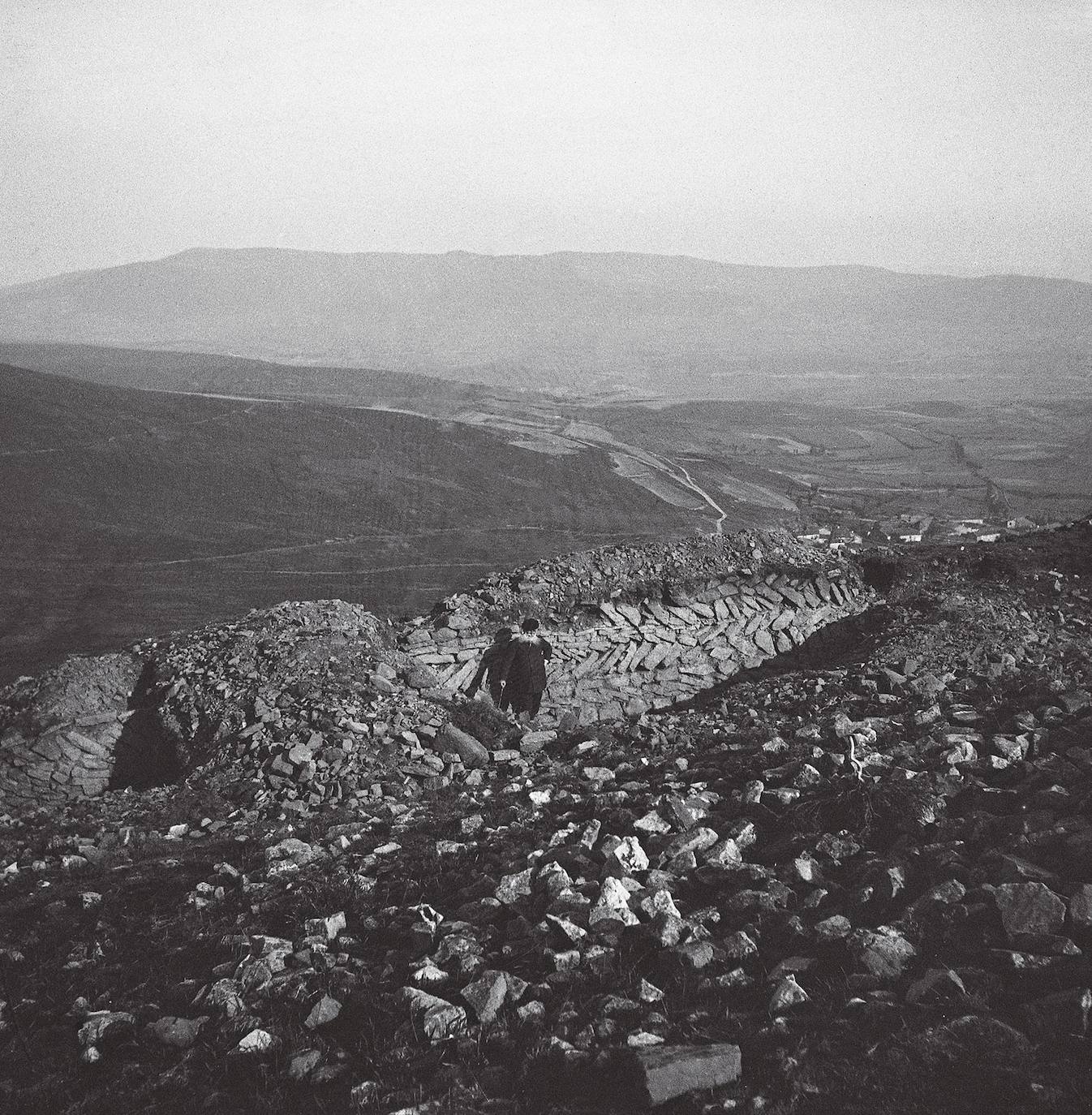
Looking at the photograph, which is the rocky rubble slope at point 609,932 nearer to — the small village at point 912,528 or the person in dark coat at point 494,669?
the person in dark coat at point 494,669

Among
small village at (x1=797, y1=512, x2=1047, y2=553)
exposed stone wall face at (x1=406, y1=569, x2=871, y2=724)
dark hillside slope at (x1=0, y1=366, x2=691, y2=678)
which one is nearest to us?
exposed stone wall face at (x1=406, y1=569, x2=871, y2=724)

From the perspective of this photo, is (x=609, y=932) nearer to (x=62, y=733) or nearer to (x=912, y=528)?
(x=62, y=733)

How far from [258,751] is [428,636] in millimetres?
3452

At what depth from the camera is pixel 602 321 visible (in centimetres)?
17025

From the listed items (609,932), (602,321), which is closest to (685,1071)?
(609,932)

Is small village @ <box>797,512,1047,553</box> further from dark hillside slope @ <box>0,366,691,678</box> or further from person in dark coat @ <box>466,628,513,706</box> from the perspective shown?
person in dark coat @ <box>466,628,513,706</box>

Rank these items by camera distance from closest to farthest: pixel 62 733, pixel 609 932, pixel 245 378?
1. pixel 609 932
2. pixel 62 733
3. pixel 245 378

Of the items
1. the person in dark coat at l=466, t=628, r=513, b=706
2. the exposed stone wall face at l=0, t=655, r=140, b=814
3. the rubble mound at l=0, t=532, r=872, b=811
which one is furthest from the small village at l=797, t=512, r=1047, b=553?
the exposed stone wall face at l=0, t=655, r=140, b=814

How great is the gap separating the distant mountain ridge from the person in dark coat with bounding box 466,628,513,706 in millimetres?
96149

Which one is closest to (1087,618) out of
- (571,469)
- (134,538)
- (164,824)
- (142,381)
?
(164,824)

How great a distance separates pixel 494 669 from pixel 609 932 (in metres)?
7.13

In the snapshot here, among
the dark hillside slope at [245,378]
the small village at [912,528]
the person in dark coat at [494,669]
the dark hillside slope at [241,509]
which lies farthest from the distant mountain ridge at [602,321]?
the person in dark coat at [494,669]

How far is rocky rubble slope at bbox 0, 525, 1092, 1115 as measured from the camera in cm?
330

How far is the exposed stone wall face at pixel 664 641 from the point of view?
11.4m
